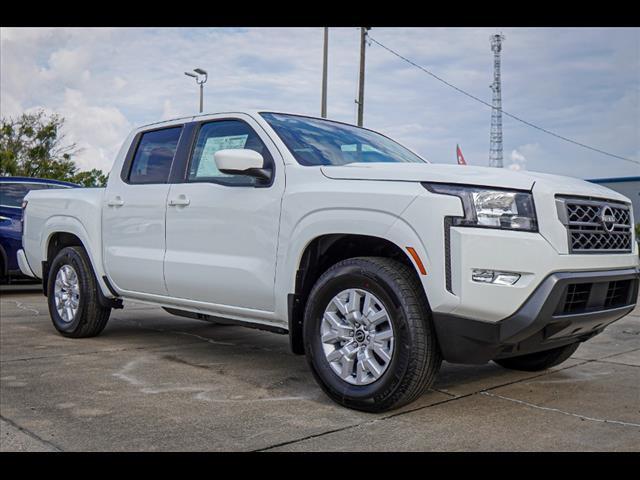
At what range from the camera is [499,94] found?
40812mm

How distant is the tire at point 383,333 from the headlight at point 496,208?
1.64ft

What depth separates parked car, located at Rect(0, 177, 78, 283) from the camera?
10.1 metres

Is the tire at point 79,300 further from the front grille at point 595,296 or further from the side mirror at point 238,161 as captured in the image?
the front grille at point 595,296

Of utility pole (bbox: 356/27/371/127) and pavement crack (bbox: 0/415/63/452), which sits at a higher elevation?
utility pole (bbox: 356/27/371/127)

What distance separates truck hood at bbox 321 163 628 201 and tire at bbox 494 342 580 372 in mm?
1239

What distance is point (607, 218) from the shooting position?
157 inches

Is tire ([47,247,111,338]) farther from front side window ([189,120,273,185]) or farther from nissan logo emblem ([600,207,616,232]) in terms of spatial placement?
nissan logo emblem ([600,207,616,232])

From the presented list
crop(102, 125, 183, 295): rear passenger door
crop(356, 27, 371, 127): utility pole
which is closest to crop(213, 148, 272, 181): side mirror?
crop(102, 125, 183, 295): rear passenger door

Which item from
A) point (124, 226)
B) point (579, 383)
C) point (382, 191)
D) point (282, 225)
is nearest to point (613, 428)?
point (579, 383)

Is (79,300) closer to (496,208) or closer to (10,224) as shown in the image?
(496,208)

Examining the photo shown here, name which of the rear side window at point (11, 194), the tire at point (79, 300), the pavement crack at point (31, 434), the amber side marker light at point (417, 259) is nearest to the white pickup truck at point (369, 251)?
the amber side marker light at point (417, 259)

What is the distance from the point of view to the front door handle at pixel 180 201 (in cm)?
508

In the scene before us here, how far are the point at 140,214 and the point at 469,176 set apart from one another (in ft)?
9.73
